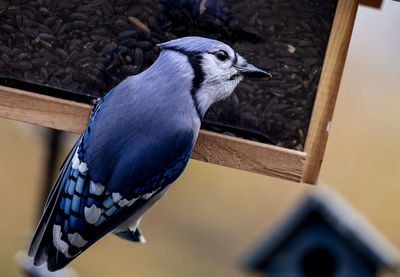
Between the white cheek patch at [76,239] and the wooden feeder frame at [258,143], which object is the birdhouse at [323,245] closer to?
the wooden feeder frame at [258,143]

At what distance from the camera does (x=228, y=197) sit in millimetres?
4496

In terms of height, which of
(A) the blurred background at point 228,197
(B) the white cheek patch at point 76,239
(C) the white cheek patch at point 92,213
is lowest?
(A) the blurred background at point 228,197

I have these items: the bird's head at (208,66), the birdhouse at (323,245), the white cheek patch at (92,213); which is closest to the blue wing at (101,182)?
the white cheek patch at (92,213)

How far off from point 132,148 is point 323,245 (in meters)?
1.44

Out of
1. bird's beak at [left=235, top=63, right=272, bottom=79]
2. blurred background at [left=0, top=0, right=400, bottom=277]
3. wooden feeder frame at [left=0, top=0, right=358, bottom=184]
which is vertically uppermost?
bird's beak at [left=235, top=63, right=272, bottom=79]

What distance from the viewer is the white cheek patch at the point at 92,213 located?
1.66 metres

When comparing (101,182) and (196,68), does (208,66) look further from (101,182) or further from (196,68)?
(101,182)

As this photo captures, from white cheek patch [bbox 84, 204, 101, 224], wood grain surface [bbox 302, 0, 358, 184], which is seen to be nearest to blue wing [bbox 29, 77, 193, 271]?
white cheek patch [bbox 84, 204, 101, 224]

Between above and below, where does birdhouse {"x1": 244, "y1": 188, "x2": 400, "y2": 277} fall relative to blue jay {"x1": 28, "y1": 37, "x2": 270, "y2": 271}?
below

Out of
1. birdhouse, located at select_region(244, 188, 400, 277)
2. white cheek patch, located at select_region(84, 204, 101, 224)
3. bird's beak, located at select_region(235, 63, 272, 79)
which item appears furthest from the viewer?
birdhouse, located at select_region(244, 188, 400, 277)

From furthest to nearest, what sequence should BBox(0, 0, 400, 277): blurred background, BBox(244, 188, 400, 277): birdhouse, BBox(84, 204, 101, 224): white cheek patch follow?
BBox(0, 0, 400, 277): blurred background → BBox(244, 188, 400, 277): birdhouse → BBox(84, 204, 101, 224): white cheek patch

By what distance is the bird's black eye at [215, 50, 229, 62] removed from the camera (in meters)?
1.74

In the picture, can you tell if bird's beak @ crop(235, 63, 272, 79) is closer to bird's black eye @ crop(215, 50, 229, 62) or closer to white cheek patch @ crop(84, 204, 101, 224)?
bird's black eye @ crop(215, 50, 229, 62)

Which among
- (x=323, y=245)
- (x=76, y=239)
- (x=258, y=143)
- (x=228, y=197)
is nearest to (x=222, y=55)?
(x=258, y=143)
